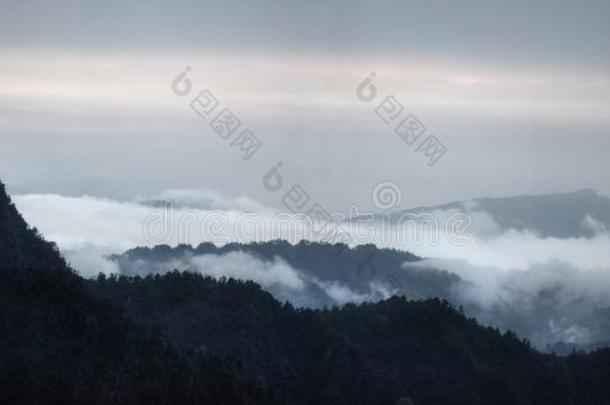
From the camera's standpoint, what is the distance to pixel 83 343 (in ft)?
271

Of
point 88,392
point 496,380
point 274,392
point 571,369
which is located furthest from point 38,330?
point 571,369

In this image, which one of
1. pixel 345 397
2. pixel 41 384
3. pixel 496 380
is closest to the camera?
pixel 41 384

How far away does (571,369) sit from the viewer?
4761 inches

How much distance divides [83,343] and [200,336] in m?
19.8

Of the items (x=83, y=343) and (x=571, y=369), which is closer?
(x=83, y=343)

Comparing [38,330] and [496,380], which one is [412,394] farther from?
[38,330]

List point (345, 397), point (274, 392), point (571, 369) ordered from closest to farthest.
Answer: point (274, 392) → point (345, 397) → point (571, 369)

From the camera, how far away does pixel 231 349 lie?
10200 centimetres

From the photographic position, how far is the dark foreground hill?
78938 mm

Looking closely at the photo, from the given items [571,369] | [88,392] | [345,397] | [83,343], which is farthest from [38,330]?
[571,369]

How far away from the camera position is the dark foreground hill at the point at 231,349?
3108 inches

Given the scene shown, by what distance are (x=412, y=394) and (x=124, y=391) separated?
3309 cm

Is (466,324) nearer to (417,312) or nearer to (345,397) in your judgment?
(417,312)

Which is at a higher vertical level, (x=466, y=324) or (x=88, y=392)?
(x=466, y=324)
